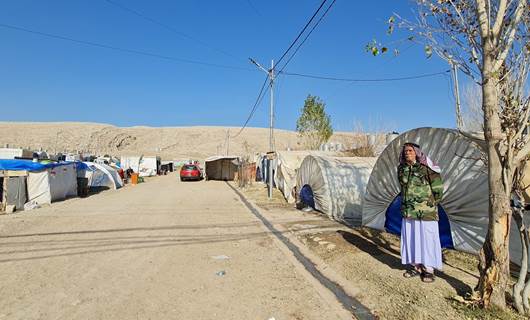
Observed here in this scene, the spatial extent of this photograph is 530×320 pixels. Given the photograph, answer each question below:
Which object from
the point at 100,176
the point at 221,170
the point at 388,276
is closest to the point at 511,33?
the point at 388,276

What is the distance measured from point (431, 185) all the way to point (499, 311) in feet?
5.74

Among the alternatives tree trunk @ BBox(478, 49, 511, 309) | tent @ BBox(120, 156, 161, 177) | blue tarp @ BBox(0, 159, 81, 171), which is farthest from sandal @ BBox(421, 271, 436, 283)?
tent @ BBox(120, 156, 161, 177)

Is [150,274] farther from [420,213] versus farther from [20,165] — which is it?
[20,165]

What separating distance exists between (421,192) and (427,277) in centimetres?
116

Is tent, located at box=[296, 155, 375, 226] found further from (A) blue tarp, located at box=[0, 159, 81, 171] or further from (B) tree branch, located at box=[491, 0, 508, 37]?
(A) blue tarp, located at box=[0, 159, 81, 171]

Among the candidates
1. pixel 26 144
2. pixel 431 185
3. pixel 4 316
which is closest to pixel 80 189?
pixel 4 316

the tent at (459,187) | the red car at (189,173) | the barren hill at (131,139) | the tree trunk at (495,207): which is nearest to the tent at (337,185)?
the tent at (459,187)

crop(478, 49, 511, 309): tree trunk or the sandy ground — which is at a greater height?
crop(478, 49, 511, 309): tree trunk

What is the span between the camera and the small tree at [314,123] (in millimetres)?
35406

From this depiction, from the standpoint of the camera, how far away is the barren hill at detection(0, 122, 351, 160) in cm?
9237

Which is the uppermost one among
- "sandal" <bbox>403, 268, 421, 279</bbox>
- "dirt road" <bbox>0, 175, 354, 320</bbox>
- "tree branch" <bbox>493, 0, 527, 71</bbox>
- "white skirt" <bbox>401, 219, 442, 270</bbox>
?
"tree branch" <bbox>493, 0, 527, 71</bbox>

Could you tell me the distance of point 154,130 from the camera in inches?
4510

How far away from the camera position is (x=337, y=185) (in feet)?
40.8

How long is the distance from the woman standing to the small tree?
30.4m
